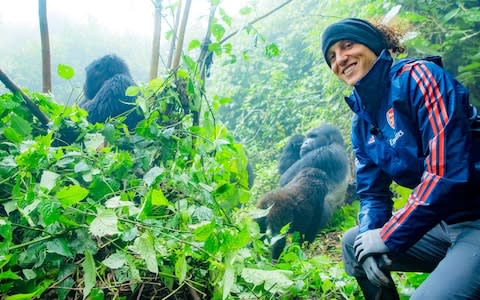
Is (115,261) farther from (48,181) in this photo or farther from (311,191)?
(311,191)

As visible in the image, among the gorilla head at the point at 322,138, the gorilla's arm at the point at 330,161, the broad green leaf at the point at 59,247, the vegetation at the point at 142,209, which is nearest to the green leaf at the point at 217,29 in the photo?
the vegetation at the point at 142,209

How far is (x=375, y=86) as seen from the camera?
1.30 m

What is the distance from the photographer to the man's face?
1.37 metres

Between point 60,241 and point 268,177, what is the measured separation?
4.21 meters

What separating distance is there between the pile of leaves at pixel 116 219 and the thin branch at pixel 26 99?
35 millimetres

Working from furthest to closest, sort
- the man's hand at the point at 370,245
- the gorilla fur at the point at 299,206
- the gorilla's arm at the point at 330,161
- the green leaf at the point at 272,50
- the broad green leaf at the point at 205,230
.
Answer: the gorilla's arm at the point at 330,161 → the gorilla fur at the point at 299,206 → the green leaf at the point at 272,50 → the man's hand at the point at 370,245 → the broad green leaf at the point at 205,230

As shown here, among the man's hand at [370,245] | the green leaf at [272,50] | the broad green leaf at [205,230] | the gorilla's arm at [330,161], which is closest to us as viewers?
the broad green leaf at [205,230]

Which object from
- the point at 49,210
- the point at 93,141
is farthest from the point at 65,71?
the point at 49,210

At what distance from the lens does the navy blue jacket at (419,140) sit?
103cm

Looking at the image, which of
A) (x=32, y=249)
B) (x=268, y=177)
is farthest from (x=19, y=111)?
(x=268, y=177)

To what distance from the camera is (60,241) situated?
0.97 m

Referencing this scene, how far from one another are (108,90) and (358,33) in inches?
101

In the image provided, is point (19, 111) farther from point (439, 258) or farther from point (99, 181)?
point (439, 258)

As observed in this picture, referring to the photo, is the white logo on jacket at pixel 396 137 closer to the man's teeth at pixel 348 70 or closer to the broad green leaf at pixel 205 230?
the man's teeth at pixel 348 70
